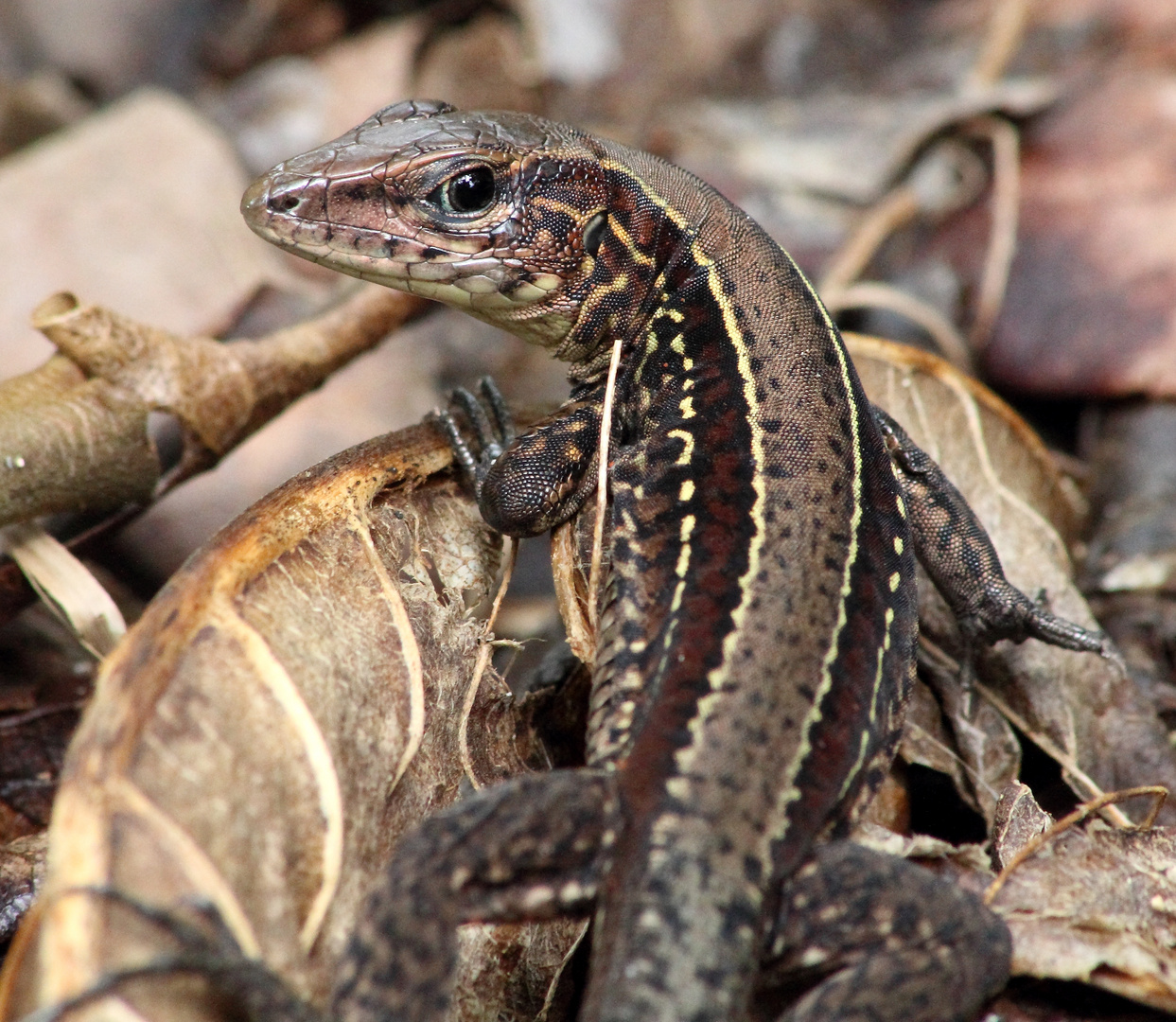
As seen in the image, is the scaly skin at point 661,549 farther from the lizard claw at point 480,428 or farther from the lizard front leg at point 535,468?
the lizard claw at point 480,428

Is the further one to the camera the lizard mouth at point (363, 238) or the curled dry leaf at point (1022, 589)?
the curled dry leaf at point (1022, 589)

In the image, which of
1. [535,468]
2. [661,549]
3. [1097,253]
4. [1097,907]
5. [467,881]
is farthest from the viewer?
[1097,253]

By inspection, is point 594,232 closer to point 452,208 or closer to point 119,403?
point 452,208

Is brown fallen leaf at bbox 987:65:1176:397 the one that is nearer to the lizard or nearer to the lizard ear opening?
the lizard

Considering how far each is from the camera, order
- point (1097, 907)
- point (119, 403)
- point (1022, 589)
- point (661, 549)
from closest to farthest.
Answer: point (1097, 907) < point (661, 549) < point (119, 403) < point (1022, 589)

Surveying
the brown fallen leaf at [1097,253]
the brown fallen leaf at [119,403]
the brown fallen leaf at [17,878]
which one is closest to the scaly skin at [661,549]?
the brown fallen leaf at [119,403]

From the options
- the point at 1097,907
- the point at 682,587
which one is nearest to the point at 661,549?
the point at 682,587
